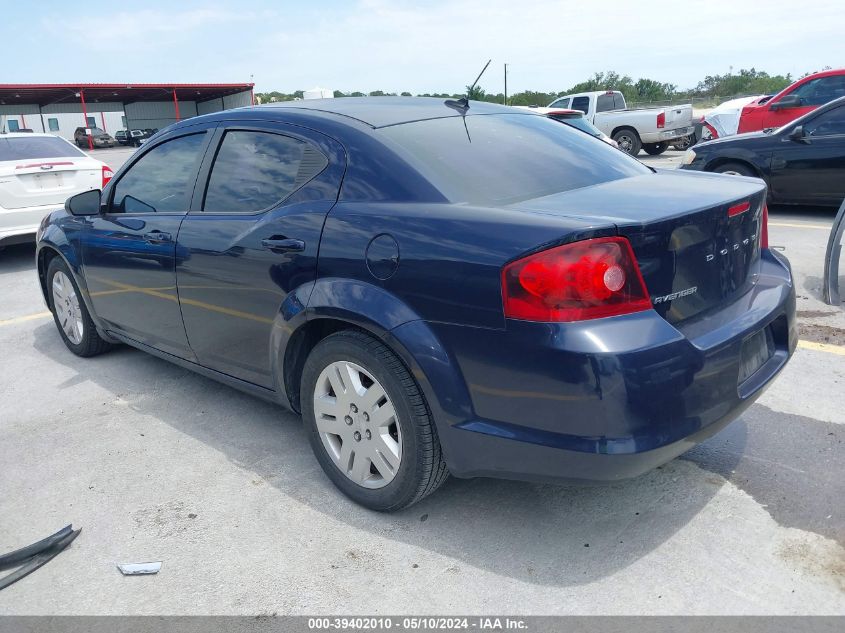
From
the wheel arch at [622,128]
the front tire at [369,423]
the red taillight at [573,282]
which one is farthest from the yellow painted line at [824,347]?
the wheel arch at [622,128]

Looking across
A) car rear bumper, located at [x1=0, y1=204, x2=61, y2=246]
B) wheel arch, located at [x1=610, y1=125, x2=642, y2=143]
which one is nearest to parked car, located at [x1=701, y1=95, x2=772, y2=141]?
wheel arch, located at [x1=610, y1=125, x2=642, y2=143]

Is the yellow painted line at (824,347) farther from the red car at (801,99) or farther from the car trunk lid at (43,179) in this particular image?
the red car at (801,99)

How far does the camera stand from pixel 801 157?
851 cm

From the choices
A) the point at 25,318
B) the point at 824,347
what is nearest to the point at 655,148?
the point at 824,347

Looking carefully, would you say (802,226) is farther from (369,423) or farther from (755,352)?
(369,423)

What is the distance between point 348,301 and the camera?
9.00 feet

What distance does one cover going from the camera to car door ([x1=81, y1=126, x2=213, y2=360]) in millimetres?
3764

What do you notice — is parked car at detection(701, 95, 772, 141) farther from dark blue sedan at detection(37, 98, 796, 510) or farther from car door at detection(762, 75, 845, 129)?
dark blue sedan at detection(37, 98, 796, 510)

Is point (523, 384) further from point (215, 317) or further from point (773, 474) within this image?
point (215, 317)

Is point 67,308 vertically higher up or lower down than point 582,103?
lower down

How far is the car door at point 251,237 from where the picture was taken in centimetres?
303

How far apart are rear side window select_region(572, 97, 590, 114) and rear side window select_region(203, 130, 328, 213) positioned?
1791 cm

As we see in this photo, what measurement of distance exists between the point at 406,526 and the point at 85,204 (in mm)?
3065

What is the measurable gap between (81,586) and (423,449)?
52.5 inches
